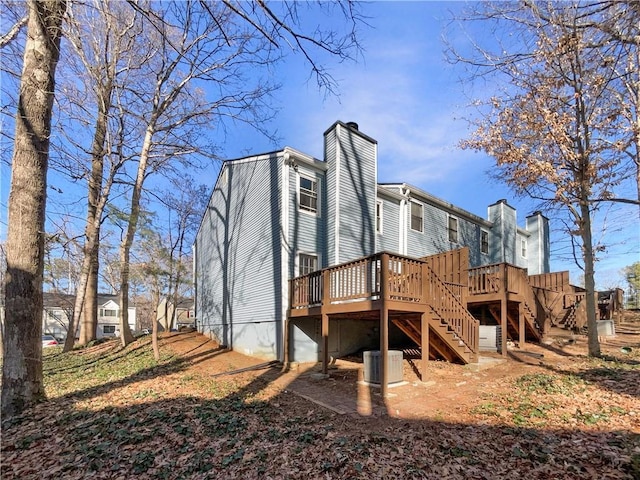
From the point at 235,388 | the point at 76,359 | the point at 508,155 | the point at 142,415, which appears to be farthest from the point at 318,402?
the point at 76,359

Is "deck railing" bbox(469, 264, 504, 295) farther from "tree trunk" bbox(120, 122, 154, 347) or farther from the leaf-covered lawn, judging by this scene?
"tree trunk" bbox(120, 122, 154, 347)

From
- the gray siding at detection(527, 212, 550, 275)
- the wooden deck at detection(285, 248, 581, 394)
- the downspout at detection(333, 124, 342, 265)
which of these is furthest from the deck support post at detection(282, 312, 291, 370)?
the gray siding at detection(527, 212, 550, 275)

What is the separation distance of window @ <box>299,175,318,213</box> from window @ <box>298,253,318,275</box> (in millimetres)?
1630

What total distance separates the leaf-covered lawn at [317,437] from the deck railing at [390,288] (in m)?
2.41

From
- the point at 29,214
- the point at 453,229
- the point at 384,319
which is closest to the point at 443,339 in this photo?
the point at 384,319

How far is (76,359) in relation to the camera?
1247 cm

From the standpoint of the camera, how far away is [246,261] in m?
13.5

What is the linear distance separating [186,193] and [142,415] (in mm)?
21651

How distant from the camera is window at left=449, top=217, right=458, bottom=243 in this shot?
57.7 ft

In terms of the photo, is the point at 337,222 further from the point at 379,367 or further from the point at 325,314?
the point at 379,367

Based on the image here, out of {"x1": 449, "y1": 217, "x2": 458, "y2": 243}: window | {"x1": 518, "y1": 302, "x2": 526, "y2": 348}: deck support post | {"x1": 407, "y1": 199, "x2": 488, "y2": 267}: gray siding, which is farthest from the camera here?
{"x1": 449, "y1": 217, "x2": 458, "y2": 243}: window

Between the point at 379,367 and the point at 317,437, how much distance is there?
327 centimetres

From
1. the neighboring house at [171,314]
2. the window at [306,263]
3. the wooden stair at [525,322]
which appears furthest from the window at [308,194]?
the wooden stair at [525,322]

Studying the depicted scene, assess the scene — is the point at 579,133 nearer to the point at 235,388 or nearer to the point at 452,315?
the point at 452,315
